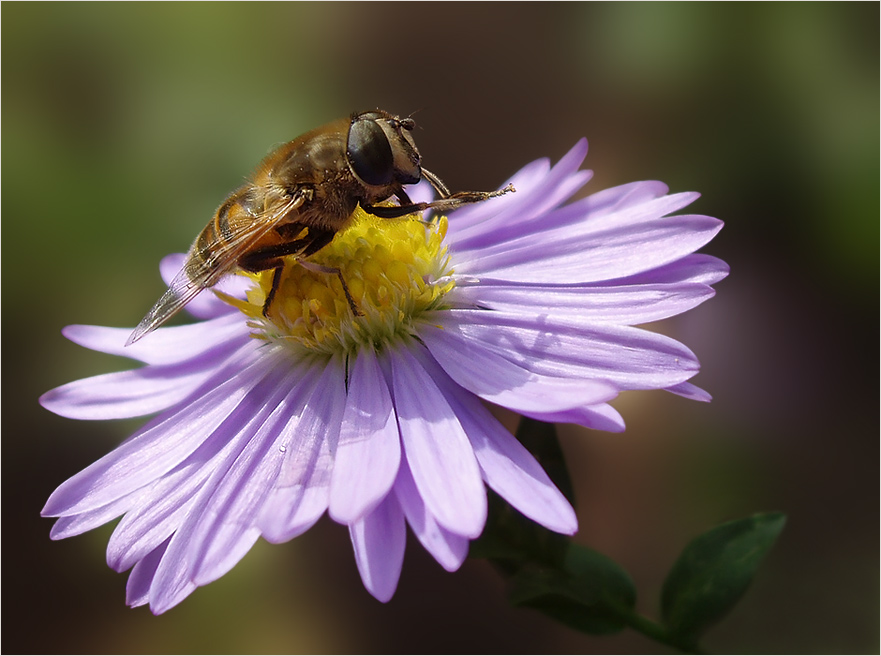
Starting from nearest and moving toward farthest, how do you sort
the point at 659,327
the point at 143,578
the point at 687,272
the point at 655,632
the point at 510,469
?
the point at 510,469 < the point at 143,578 < the point at 687,272 < the point at 655,632 < the point at 659,327

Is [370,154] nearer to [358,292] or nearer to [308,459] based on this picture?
[358,292]

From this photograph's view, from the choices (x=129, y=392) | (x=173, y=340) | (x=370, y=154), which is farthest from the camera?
(x=173, y=340)

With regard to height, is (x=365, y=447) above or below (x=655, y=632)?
above

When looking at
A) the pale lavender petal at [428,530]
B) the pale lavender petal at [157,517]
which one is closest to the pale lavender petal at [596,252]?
the pale lavender petal at [428,530]

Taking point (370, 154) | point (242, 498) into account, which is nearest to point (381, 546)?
point (242, 498)

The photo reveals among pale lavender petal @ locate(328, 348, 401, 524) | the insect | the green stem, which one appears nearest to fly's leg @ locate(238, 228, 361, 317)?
the insect

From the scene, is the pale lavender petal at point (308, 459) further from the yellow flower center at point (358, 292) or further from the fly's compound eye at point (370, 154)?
the fly's compound eye at point (370, 154)

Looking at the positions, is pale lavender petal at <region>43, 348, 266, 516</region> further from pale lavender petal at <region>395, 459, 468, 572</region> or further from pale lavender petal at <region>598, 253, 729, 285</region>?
pale lavender petal at <region>598, 253, 729, 285</region>

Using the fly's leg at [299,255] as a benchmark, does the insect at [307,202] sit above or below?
above
